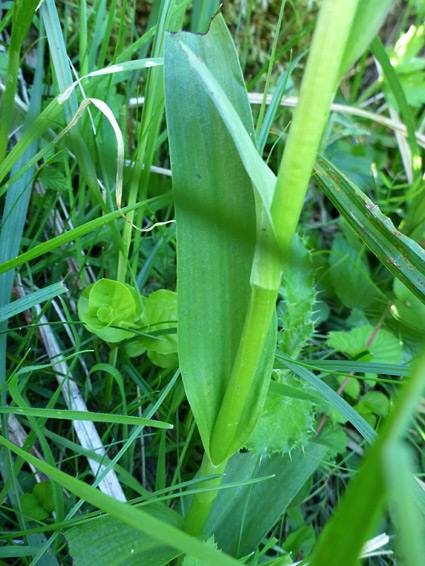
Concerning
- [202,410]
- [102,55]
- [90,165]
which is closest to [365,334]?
[202,410]

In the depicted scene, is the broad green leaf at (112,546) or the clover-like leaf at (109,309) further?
the clover-like leaf at (109,309)

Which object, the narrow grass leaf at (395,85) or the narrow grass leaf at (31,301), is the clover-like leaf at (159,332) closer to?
the narrow grass leaf at (31,301)

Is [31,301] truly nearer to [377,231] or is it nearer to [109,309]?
[109,309]

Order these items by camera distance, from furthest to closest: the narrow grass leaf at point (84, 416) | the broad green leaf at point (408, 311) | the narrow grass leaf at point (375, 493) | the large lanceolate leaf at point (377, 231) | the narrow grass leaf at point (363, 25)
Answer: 1. the broad green leaf at point (408, 311)
2. the large lanceolate leaf at point (377, 231)
3. the narrow grass leaf at point (84, 416)
4. the narrow grass leaf at point (363, 25)
5. the narrow grass leaf at point (375, 493)

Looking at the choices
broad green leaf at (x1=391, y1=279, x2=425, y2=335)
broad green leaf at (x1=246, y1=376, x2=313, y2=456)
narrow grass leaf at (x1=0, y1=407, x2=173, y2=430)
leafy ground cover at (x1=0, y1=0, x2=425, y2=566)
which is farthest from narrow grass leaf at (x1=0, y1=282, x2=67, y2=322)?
broad green leaf at (x1=391, y1=279, x2=425, y2=335)

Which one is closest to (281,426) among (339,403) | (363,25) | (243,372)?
(339,403)

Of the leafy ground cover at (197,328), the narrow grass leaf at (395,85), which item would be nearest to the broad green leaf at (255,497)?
the leafy ground cover at (197,328)
